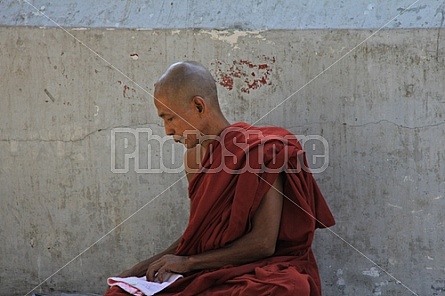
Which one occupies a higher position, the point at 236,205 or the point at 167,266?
the point at 236,205

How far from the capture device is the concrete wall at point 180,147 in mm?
3818

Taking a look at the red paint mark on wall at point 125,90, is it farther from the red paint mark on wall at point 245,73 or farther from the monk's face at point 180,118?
the monk's face at point 180,118

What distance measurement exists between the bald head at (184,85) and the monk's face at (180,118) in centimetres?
2

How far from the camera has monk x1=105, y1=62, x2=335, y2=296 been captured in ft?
10.0

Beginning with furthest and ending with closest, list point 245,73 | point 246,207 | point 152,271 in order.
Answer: point 245,73 → point 152,271 → point 246,207

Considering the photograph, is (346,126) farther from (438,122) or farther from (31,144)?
(31,144)

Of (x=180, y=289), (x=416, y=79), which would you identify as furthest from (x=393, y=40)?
(x=180, y=289)

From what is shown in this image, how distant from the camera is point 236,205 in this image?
3.08 metres

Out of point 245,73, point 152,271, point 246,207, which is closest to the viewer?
point 246,207

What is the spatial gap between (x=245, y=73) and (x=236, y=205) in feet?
3.44

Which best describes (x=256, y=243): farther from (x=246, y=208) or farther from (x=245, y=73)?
(x=245, y=73)

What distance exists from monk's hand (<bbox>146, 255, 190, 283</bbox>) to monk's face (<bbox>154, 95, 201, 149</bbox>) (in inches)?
20.0

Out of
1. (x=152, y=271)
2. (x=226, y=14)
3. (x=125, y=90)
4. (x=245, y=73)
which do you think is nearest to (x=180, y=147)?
(x=125, y=90)

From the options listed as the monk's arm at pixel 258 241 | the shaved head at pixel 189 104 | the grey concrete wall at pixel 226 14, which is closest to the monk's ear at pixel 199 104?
the shaved head at pixel 189 104
